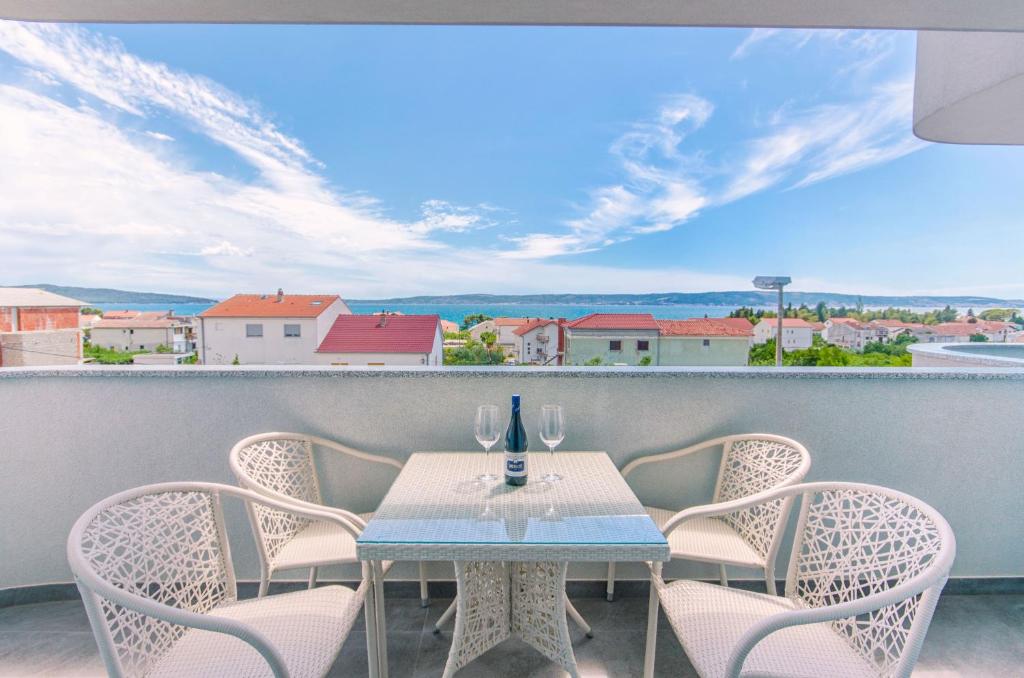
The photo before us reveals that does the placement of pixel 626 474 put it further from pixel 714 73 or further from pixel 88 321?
pixel 714 73

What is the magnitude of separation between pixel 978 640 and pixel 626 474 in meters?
1.56

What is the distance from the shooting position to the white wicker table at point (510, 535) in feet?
3.81

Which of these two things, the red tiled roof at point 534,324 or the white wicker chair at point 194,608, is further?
the red tiled roof at point 534,324

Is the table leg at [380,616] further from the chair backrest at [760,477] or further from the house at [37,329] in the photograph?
the house at [37,329]

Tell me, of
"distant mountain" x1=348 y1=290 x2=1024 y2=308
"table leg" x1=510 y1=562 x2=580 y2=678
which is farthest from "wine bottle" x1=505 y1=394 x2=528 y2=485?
"distant mountain" x1=348 y1=290 x2=1024 y2=308

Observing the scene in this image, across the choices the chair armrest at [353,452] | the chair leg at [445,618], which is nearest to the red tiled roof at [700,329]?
the chair armrest at [353,452]

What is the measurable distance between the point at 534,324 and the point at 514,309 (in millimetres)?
329

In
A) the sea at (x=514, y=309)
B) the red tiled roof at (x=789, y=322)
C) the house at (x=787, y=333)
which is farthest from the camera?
the sea at (x=514, y=309)

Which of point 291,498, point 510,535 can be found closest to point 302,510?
point 291,498

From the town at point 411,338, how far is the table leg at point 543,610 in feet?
3.07

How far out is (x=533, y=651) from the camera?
5.76 feet

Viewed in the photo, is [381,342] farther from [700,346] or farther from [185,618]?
[700,346]

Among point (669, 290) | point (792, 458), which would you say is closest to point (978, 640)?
point (792, 458)

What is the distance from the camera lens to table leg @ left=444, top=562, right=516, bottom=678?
55.7 inches
